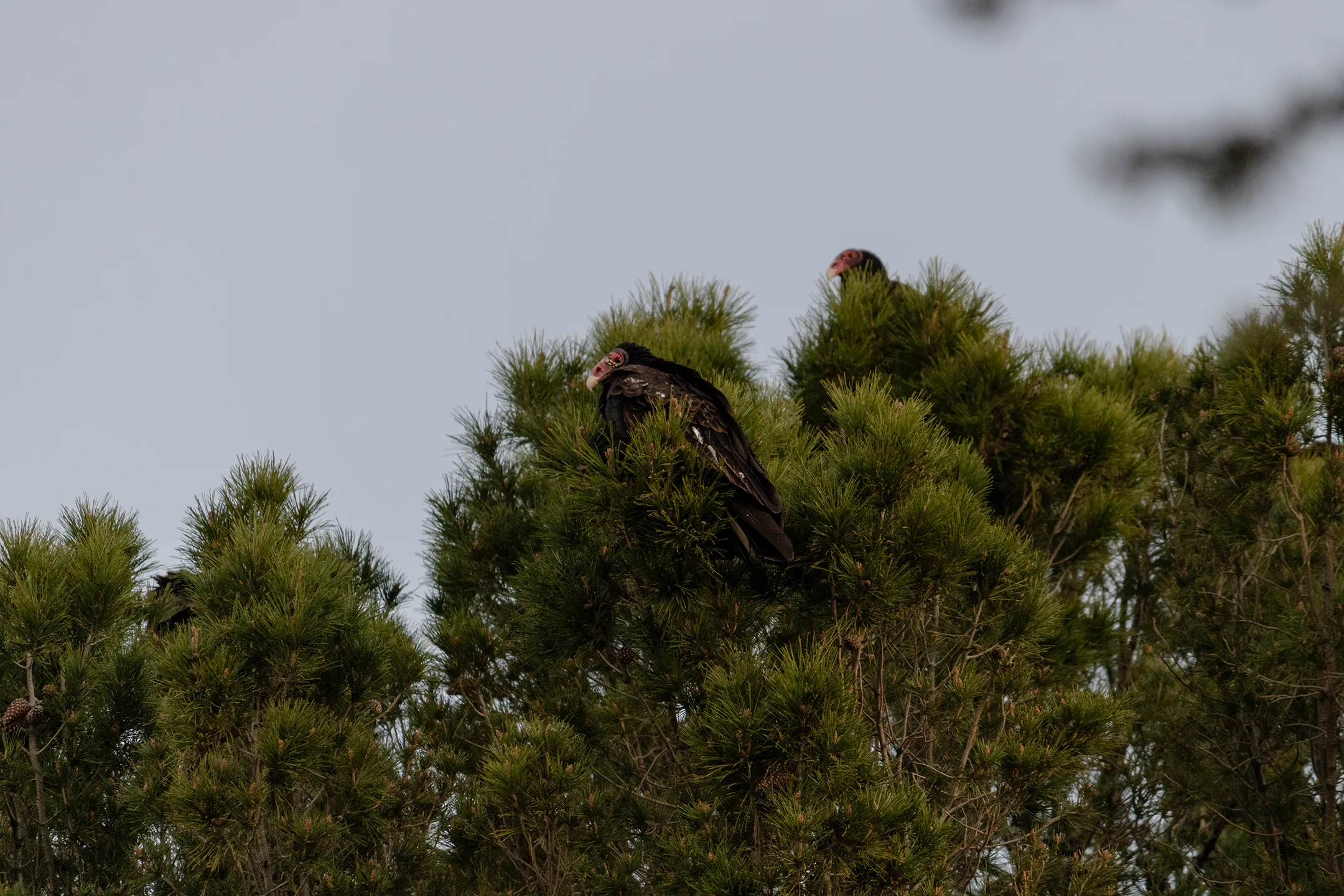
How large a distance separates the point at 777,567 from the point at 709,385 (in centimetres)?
80

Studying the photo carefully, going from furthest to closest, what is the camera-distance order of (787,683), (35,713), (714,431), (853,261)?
(853,261) < (35,713) < (714,431) < (787,683)

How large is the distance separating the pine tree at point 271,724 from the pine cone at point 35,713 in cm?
47

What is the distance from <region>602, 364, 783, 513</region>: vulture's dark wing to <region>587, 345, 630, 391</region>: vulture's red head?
36 centimetres

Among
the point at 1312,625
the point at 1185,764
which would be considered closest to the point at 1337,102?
the point at 1312,625

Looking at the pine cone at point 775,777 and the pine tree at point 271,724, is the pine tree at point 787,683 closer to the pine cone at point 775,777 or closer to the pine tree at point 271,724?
the pine cone at point 775,777

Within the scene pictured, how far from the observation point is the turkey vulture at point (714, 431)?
5.19 m

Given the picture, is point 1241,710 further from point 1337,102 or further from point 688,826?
point 1337,102

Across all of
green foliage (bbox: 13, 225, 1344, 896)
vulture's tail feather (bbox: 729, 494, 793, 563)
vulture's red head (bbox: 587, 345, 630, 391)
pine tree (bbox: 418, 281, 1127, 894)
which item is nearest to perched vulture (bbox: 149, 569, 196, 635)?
green foliage (bbox: 13, 225, 1344, 896)

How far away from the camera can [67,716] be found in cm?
587

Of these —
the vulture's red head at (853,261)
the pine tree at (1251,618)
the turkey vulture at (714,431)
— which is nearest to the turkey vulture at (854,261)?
the vulture's red head at (853,261)

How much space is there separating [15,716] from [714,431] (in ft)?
A: 10.6

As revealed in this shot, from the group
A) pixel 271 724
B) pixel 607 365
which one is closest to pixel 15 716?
pixel 271 724

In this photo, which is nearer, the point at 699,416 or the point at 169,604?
the point at 699,416

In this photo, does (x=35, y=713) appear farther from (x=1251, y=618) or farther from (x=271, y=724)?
(x=1251, y=618)
